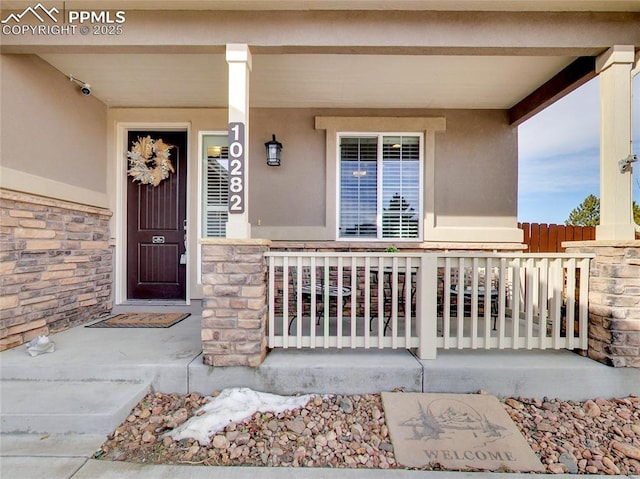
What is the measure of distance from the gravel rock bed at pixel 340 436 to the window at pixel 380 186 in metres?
2.26

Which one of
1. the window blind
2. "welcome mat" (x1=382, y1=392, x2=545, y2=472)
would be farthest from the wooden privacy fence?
the window blind

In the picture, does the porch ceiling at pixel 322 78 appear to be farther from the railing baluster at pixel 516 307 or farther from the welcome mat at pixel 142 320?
the welcome mat at pixel 142 320

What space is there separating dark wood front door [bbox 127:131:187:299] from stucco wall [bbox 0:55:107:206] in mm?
423

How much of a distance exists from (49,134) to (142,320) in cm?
209

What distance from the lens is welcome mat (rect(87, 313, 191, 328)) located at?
3.37 meters

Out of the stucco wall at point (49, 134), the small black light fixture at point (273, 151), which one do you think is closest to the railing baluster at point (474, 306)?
the small black light fixture at point (273, 151)

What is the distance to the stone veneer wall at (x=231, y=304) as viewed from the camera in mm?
2414

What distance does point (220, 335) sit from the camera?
2.42 m

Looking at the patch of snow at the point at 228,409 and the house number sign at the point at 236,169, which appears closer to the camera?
the patch of snow at the point at 228,409

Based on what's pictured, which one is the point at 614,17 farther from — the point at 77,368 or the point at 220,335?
the point at 77,368

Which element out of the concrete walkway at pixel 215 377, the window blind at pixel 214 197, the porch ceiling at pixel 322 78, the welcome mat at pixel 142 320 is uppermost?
the porch ceiling at pixel 322 78

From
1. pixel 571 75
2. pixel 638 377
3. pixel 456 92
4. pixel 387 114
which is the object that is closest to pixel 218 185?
pixel 387 114

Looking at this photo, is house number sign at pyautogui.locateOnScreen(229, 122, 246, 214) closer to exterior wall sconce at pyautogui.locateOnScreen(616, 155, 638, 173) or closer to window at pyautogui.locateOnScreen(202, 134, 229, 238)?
window at pyautogui.locateOnScreen(202, 134, 229, 238)

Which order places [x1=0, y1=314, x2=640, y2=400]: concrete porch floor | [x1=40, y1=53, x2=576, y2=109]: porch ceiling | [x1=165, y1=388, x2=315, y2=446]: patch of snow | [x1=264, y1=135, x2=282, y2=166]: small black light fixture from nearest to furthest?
[x1=165, y1=388, x2=315, y2=446]: patch of snow
[x1=0, y1=314, x2=640, y2=400]: concrete porch floor
[x1=40, y1=53, x2=576, y2=109]: porch ceiling
[x1=264, y1=135, x2=282, y2=166]: small black light fixture
